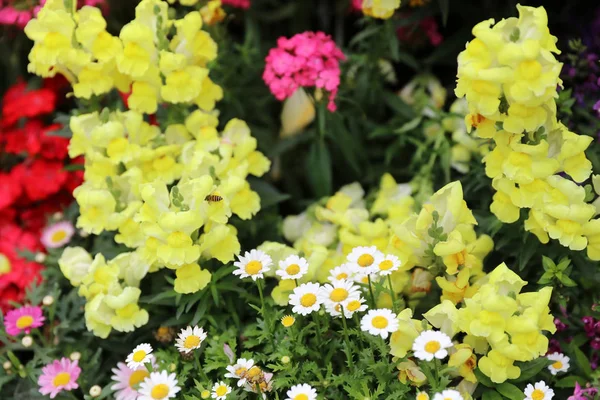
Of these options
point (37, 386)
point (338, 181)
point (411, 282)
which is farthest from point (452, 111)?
point (37, 386)

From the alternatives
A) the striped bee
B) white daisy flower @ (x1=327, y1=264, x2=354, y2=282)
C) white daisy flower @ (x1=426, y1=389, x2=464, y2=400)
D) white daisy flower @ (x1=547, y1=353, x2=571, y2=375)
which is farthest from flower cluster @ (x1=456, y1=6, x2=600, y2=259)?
the striped bee

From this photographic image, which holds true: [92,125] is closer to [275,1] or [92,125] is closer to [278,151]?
[278,151]

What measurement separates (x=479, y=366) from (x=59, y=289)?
3.99 ft

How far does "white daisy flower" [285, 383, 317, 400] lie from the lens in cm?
145

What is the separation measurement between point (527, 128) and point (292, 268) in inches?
23.3

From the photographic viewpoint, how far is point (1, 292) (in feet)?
7.33

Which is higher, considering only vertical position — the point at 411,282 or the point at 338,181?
the point at 411,282

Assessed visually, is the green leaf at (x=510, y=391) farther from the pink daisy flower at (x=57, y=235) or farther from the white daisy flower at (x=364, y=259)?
the pink daisy flower at (x=57, y=235)

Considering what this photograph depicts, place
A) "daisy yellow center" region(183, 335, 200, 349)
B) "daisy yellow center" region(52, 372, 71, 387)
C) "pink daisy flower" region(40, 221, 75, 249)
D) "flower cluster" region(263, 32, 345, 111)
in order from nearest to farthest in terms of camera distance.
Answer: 1. "daisy yellow center" region(183, 335, 200, 349)
2. "daisy yellow center" region(52, 372, 71, 387)
3. "flower cluster" region(263, 32, 345, 111)
4. "pink daisy flower" region(40, 221, 75, 249)

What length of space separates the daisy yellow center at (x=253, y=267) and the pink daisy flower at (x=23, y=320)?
64 centimetres

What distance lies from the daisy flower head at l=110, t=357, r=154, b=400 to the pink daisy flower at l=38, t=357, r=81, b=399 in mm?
101

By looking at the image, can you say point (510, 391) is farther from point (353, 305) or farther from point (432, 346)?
point (353, 305)

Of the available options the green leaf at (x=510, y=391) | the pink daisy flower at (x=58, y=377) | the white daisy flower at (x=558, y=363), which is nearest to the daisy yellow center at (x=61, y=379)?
the pink daisy flower at (x=58, y=377)

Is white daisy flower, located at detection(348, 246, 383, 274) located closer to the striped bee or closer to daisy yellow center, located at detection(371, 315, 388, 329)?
daisy yellow center, located at detection(371, 315, 388, 329)
